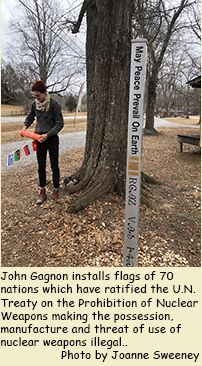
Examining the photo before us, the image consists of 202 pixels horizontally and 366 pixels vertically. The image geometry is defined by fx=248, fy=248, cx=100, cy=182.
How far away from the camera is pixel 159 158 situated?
8359 millimetres

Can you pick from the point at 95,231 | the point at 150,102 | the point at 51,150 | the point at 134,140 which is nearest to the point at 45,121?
the point at 51,150

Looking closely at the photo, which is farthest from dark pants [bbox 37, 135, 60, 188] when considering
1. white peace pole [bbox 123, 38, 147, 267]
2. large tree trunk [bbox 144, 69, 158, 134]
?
large tree trunk [bbox 144, 69, 158, 134]

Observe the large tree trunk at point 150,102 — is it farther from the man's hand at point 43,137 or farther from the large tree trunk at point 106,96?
the man's hand at point 43,137

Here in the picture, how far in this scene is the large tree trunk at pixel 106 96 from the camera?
3.71 meters

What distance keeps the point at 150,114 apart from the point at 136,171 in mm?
16021

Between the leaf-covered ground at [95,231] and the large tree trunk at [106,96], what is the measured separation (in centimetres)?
31

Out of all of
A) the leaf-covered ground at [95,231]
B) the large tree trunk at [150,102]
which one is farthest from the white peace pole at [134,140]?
the large tree trunk at [150,102]

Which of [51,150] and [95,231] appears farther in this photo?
[51,150]

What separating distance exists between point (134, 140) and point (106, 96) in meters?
2.11

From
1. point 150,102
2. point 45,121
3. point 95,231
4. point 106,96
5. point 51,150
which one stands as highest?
point 150,102

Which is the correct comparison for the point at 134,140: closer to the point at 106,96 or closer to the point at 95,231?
the point at 95,231

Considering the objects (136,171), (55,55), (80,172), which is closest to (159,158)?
(80,172)

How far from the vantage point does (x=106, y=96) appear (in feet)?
12.7

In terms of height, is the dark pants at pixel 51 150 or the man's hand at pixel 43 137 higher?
the man's hand at pixel 43 137
